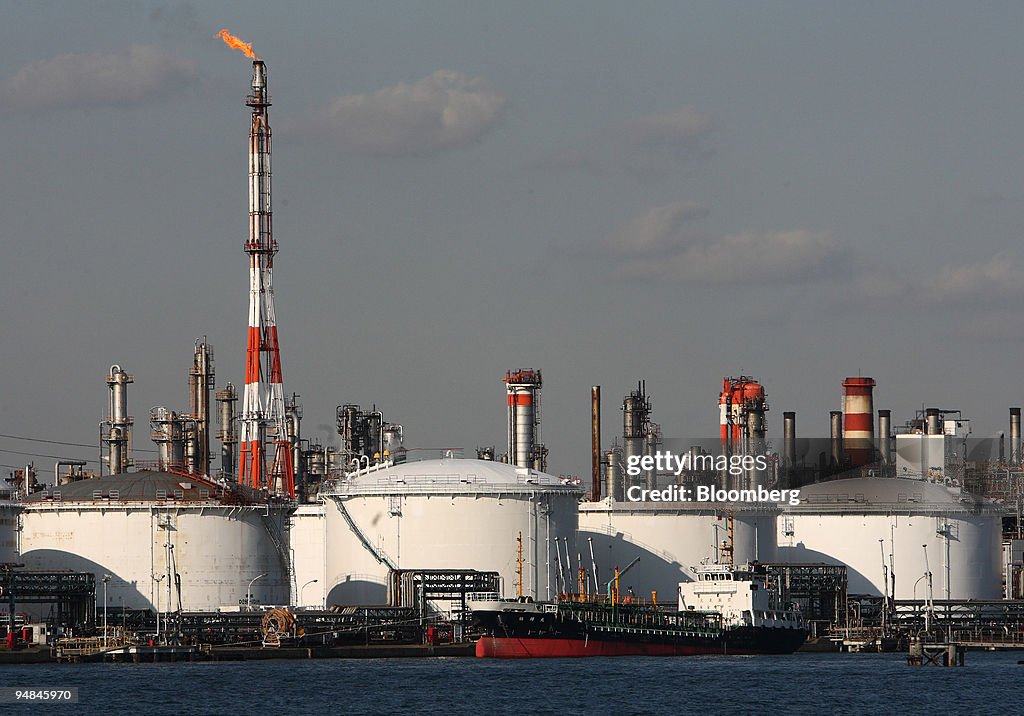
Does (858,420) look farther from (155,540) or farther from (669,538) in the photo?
(155,540)

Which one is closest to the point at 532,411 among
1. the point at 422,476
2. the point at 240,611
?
the point at 422,476

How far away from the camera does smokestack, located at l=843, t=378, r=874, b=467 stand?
561ft

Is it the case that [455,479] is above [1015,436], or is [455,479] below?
below

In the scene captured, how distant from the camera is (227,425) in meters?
161

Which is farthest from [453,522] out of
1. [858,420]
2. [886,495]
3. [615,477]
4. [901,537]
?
[858,420]

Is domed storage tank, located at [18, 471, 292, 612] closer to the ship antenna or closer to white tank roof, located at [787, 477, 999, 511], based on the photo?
the ship antenna

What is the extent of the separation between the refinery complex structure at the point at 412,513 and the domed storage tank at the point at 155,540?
4.9 inches

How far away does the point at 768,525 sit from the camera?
488ft

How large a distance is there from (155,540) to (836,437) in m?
62.0

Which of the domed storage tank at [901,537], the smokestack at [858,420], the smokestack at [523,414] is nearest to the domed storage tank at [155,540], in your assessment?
the smokestack at [523,414]

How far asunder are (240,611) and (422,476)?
45.1 feet

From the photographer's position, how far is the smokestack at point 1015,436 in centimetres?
17925

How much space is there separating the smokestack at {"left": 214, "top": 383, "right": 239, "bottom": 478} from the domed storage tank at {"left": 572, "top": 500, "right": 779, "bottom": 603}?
28391mm

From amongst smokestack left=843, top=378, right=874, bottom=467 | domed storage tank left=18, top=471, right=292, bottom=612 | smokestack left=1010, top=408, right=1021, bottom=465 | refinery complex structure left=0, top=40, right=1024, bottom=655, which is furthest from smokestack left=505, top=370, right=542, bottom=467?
smokestack left=1010, top=408, right=1021, bottom=465
